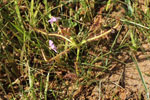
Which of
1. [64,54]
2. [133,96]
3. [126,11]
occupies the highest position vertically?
[126,11]

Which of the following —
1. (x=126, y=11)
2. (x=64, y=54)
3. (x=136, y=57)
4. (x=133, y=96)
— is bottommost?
(x=133, y=96)

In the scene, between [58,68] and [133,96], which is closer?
[133,96]

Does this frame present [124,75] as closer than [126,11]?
Yes

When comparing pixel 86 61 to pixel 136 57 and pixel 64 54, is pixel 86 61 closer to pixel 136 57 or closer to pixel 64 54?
pixel 64 54

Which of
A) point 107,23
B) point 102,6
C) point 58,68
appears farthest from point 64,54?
point 102,6

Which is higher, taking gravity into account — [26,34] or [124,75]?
[26,34]

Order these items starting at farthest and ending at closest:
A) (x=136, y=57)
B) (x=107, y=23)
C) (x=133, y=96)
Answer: (x=107, y=23)
(x=136, y=57)
(x=133, y=96)

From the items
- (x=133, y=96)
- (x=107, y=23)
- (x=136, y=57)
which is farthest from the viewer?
(x=107, y=23)

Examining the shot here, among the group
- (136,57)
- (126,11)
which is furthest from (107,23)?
(136,57)

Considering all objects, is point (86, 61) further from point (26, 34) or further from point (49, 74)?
point (26, 34)
